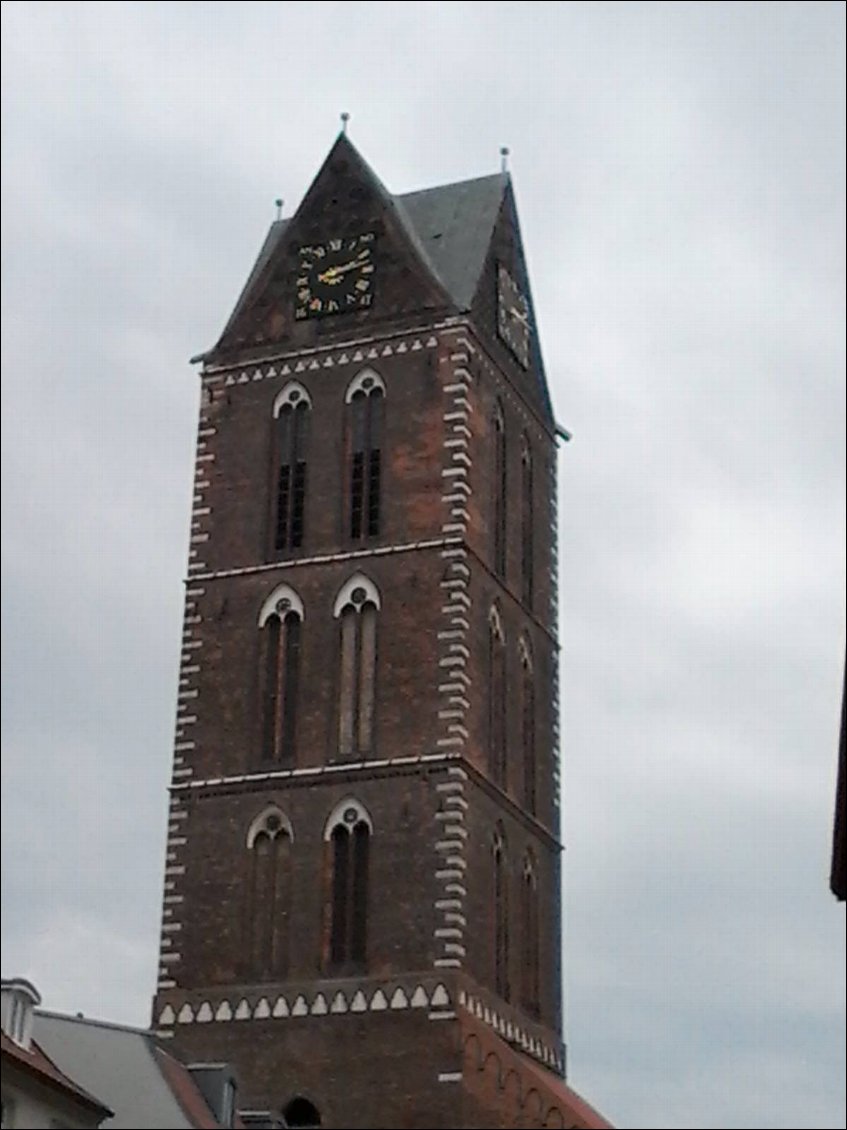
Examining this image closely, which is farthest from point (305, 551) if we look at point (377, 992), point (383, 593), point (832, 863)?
point (832, 863)

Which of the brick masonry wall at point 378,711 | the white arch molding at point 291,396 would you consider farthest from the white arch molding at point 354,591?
the white arch molding at point 291,396

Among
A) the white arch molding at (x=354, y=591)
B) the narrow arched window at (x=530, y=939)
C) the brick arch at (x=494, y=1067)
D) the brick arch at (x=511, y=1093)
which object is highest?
the white arch molding at (x=354, y=591)

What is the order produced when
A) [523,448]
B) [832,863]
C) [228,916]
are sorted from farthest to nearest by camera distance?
[523,448] < [228,916] < [832,863]

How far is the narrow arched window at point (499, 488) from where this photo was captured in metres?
52.8

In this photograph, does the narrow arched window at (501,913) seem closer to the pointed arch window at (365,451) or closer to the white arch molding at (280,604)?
the white arch molding at (280,604)

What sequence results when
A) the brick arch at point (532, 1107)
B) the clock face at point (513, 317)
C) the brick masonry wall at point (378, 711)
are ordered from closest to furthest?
1. the brick arch at point (532, 1107)
2. the brick masonry wall at point (378, 711)
3. the clock face at point (513, 317)

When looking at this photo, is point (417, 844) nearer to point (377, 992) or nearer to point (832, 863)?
point (377, 992)

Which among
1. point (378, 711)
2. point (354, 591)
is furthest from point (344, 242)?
point (378, 711)

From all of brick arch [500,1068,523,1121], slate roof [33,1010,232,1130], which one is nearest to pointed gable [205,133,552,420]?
slate roof [33,1010,232,1130]

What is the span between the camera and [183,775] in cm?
5044

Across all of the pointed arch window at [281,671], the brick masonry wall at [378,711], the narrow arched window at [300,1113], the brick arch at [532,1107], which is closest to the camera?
the narrow arched window at [300,1113]

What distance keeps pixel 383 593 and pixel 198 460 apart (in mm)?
6487

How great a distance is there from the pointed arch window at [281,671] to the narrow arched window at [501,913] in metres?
4.78

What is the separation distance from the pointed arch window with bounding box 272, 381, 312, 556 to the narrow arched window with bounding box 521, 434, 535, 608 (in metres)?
5.57
